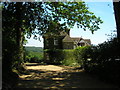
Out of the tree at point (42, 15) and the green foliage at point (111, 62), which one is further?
the tree at point (42, 15)

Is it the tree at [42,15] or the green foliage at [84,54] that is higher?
the tree at [42,15]

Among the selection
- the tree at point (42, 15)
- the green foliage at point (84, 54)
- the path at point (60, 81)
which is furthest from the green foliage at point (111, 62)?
the tree at point (42, 15)

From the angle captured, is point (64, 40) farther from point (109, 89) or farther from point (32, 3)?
point (109, 89)

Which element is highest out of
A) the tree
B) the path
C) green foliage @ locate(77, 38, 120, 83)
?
the tree

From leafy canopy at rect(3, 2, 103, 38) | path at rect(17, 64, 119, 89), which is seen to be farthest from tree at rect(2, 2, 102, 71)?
path at rect(17, 64, 119, 89)

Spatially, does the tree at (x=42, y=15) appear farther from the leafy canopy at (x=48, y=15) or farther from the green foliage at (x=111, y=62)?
the green foliage at (x=111, y=62)

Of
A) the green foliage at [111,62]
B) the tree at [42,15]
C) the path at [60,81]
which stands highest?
the tree at [42,15]

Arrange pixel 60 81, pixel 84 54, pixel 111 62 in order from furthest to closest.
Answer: pixel 84 54, pixel 60 81, pixel 111 62

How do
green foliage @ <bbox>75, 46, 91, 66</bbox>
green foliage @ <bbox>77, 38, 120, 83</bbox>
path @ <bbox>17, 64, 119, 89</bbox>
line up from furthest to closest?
green foliage @ <bbox>75, 46, 91, 66</bbox> < green foliage @ <bbox>77, 38, 120, 83</bbox> < path @ <bbox>17, 64, 119, 89</bbox>

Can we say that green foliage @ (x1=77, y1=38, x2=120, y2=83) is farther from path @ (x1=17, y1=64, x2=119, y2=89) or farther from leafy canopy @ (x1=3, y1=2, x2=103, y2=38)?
leafy canopy @ (x1=3, y1=2, x2=103, y2=38)

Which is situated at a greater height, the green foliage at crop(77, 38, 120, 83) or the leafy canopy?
the leafy canopy

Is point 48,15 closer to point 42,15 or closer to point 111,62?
point 42,15

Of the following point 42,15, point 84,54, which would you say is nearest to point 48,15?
point 42,15

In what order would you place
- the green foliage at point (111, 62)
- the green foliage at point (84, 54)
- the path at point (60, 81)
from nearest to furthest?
the path at point (60, 81) → the green foliage at point (111, 62) → the green foliage at point (84, 54)
